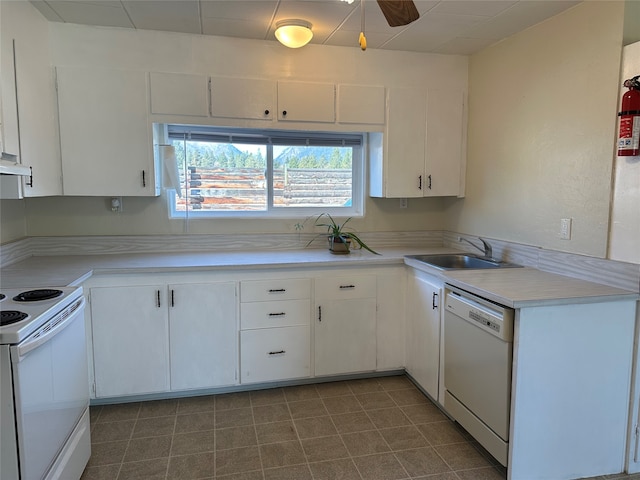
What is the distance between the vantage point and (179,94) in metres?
2.87

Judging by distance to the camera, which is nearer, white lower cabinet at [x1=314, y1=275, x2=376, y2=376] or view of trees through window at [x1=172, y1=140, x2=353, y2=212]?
white lower cabinet at [x1=314, y1=275, x2=376, y2=376]

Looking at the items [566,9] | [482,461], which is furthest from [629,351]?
[566,9]

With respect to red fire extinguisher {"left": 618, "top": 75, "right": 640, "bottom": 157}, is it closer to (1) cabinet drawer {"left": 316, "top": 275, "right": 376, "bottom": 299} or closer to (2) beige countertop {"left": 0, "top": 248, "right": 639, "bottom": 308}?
(2) beige countertop {"left": 0, "top": 248, "right": 639, "bottom": 308}

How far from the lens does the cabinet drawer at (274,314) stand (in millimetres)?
2846

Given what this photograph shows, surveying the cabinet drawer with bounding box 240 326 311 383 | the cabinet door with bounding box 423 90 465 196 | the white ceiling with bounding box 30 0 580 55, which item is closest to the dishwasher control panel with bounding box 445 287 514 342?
the cabinet drawer with bounding box 240 326 311 383

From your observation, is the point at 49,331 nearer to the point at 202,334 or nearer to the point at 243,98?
the point at 202,334

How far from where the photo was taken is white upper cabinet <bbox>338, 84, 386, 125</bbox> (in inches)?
123

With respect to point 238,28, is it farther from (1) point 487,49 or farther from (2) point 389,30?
(1) point 487,49

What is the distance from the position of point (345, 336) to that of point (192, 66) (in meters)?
2.10

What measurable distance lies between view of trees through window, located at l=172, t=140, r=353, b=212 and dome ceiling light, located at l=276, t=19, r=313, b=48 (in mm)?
916

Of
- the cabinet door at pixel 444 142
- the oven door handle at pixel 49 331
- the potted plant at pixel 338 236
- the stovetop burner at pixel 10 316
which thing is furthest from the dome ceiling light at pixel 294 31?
the stovetop burner at pixel 10 316

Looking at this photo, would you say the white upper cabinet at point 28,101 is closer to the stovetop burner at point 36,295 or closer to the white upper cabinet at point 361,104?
the stovetop burner at point 36,295

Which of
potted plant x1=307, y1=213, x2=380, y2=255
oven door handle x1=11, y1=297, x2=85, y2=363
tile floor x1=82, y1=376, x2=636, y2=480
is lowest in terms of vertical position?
tile floor x1=82, y1=376, x2=636, y2=480

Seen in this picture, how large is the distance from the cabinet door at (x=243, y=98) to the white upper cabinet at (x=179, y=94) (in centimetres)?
7
